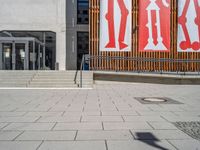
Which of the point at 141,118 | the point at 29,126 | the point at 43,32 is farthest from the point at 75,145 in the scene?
the point at 43,32

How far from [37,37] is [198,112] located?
802 inches

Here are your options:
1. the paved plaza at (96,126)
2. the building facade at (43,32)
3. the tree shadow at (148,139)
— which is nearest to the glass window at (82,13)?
the building facade at (43,32)

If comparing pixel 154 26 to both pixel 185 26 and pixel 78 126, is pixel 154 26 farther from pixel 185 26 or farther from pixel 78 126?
pixel 78 126

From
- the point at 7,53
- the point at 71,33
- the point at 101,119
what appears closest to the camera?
the point at 101,119

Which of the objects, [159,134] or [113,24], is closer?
[159,134]

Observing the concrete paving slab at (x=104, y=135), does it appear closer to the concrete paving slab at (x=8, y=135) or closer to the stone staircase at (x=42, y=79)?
the concrete paving slab at (x=8, y=135)

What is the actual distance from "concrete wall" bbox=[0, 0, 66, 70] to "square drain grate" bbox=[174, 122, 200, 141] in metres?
19.7

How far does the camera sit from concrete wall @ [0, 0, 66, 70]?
24844 millimetres

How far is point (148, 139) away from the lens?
202 inches

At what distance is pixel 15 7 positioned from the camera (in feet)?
81.7

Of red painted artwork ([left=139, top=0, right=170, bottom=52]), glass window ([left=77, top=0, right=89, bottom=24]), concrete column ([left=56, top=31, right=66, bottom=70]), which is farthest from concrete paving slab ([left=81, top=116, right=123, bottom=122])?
glass window ([left=77, top=0, right=89, bottom=24])

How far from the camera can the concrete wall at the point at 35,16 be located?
24844mm

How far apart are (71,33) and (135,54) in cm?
843

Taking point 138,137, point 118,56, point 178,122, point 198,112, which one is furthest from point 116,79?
point 138,137
